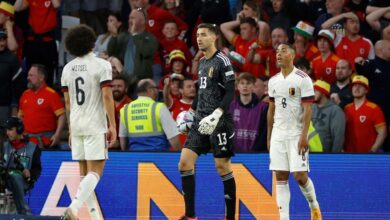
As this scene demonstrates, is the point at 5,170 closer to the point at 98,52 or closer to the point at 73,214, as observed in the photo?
the point at 73,214

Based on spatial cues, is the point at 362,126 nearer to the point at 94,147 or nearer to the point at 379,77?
the point at 379,77

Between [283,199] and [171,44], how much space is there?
601cm

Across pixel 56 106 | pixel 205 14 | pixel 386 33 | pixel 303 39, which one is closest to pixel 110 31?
pixel 205 14

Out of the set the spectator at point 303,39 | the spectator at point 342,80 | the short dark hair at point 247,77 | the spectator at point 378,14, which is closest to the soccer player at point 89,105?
the short dark hair at point 247,77

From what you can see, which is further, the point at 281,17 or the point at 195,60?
the point at 281,17

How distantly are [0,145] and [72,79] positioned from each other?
320 cm

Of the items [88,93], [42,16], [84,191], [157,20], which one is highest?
[42,16]

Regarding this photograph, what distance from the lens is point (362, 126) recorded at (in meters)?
16.8

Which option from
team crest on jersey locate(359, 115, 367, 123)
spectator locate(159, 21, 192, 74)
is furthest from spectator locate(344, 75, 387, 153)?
spectator locate(159, 21, 192, 74)

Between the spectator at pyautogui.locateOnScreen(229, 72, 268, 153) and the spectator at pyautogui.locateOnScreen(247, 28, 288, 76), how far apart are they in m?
1.74

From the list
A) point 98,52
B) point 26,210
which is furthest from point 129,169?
point 98,52

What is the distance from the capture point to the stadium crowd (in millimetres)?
16688

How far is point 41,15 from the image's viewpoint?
19984 millimetres

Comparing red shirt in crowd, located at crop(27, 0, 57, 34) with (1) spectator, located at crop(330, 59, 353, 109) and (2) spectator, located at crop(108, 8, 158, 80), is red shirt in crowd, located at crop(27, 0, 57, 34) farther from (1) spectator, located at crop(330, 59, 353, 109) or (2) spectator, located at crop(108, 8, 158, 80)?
(1) spectator, located at crop(330, 59, 353, 109)
